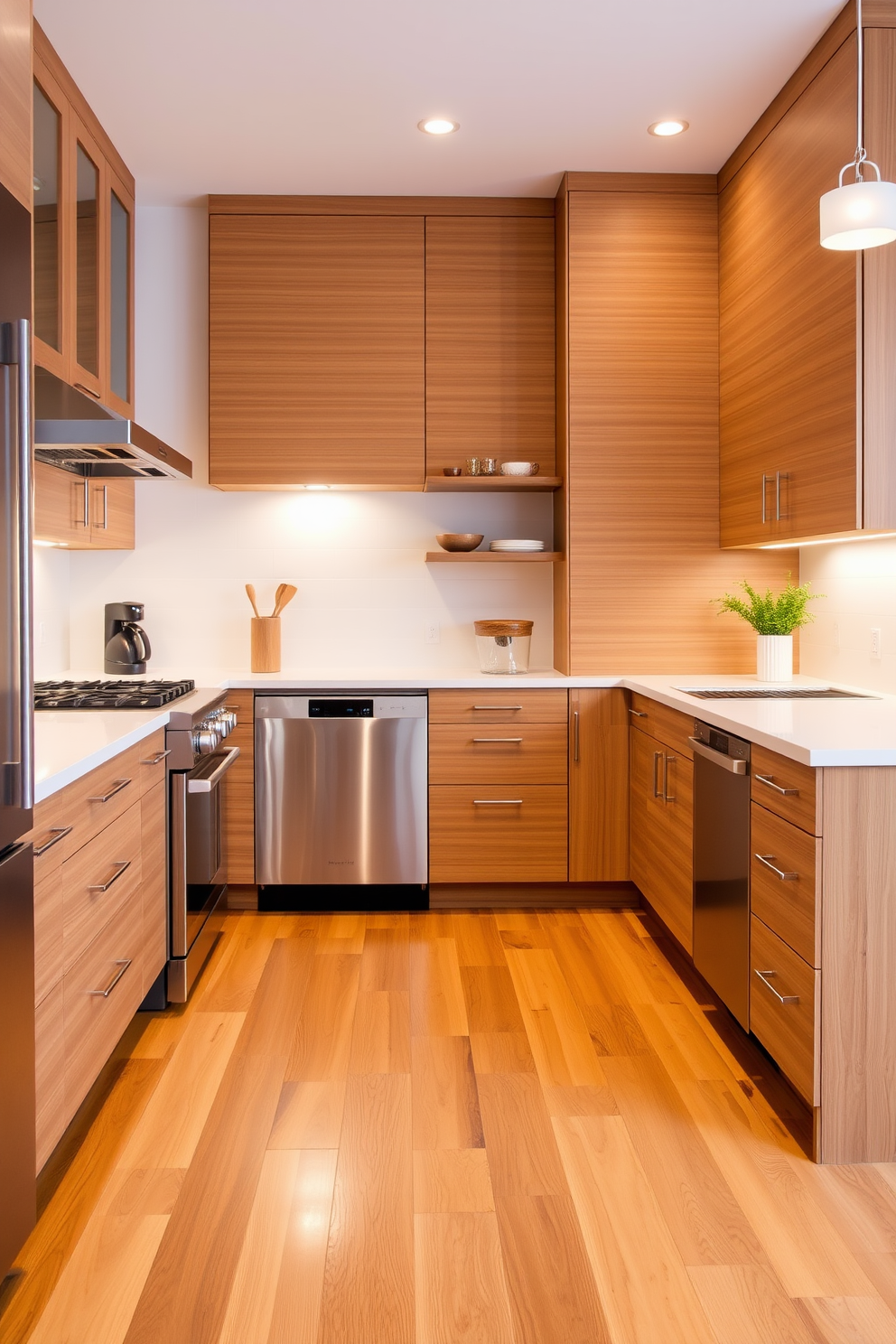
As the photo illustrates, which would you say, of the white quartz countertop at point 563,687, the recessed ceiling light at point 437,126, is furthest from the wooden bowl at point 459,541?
the recessed ceiling light at point 437,126

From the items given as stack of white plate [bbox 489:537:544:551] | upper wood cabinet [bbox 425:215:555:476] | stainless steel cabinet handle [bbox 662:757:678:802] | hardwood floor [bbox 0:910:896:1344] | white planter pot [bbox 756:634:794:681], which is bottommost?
hardwood floor [bbox 0:910:896:1344]

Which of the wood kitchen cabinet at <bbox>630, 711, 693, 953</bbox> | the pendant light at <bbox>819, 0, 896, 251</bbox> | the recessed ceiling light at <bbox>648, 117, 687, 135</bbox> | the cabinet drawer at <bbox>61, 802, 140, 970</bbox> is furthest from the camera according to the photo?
the recessed ceiling light at <bbox>648, 117, 687, 135</bbox>

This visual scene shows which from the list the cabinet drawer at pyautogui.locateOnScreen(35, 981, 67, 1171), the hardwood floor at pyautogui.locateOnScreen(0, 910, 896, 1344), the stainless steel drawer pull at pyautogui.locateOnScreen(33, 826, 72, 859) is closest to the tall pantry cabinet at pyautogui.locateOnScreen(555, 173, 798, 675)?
the hardwood floor at pyautogui.locateOnScreen(0, 910, 896, 1344)

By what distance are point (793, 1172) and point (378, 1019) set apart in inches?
45.9

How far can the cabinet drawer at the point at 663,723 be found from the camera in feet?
9.78

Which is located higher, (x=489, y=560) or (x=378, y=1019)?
(x=489, y=560)

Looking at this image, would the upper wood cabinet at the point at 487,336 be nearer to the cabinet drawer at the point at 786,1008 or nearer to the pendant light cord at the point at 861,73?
the pendant light cord at the point at 861,73

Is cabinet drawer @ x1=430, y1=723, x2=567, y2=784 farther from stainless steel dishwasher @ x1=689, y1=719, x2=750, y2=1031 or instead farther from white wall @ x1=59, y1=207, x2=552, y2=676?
stainless steel dishwasher @ x1=689, y1=719, x2=750, y2=1031

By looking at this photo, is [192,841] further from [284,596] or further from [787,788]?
[787,788]

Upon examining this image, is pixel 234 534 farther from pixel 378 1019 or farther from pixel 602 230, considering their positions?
pixel 378 1019

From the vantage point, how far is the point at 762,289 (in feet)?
10.9

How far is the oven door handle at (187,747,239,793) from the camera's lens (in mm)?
2896

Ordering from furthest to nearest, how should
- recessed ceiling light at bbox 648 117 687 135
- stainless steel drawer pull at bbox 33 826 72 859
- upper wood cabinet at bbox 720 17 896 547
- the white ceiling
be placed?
recessed ceiling light at bbox 648 117 687 135 → the white ceiling → upper wood cabinet at bbox 720 17 896 547 → stainless steel drawer pull at bbox 33 826 72 859

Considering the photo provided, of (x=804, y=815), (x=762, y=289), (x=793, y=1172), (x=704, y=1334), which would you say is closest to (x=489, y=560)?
(x=762, y=289)
